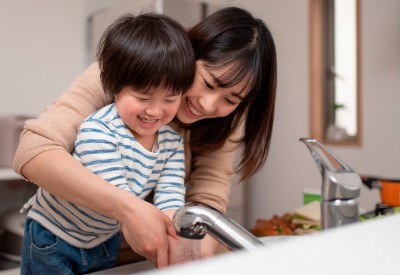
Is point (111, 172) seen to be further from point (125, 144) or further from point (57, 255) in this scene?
point (57, 255)

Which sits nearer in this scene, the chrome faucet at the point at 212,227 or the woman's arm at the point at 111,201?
the chrome faucet at the point at 212,227

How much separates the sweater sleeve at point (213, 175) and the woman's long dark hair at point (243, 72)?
28 millimetres

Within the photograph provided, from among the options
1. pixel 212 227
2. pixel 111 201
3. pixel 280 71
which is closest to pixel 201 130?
pixel 111 201

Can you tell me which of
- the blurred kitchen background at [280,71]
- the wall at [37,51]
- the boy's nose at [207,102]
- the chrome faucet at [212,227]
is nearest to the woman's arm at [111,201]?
the chrome faucet at [212,227]

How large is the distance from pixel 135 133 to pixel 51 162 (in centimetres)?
17

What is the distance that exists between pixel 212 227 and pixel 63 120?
15.6 inches

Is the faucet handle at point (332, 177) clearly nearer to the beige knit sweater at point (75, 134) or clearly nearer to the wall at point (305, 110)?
the beige knit sweater at point (75, 134)

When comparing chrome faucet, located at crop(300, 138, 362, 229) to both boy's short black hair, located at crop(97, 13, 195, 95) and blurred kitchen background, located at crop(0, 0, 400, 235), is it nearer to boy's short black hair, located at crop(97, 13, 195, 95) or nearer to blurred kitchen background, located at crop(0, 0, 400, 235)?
boy's short black hair, located at crop(97, 13, 195, 95)

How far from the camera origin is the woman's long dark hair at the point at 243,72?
78cm

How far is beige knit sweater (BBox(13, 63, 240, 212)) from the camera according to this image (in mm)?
723

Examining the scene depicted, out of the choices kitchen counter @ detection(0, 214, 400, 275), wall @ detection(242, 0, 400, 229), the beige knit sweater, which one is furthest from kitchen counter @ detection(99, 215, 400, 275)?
wall @ detection(242, 0, 400, 229)

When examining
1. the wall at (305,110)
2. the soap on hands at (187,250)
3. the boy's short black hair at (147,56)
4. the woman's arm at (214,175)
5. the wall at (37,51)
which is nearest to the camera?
the soap on hands at (187,250)

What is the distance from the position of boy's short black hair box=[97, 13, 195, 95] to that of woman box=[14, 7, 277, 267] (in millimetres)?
53

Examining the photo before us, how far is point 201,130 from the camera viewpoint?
3.13ft
